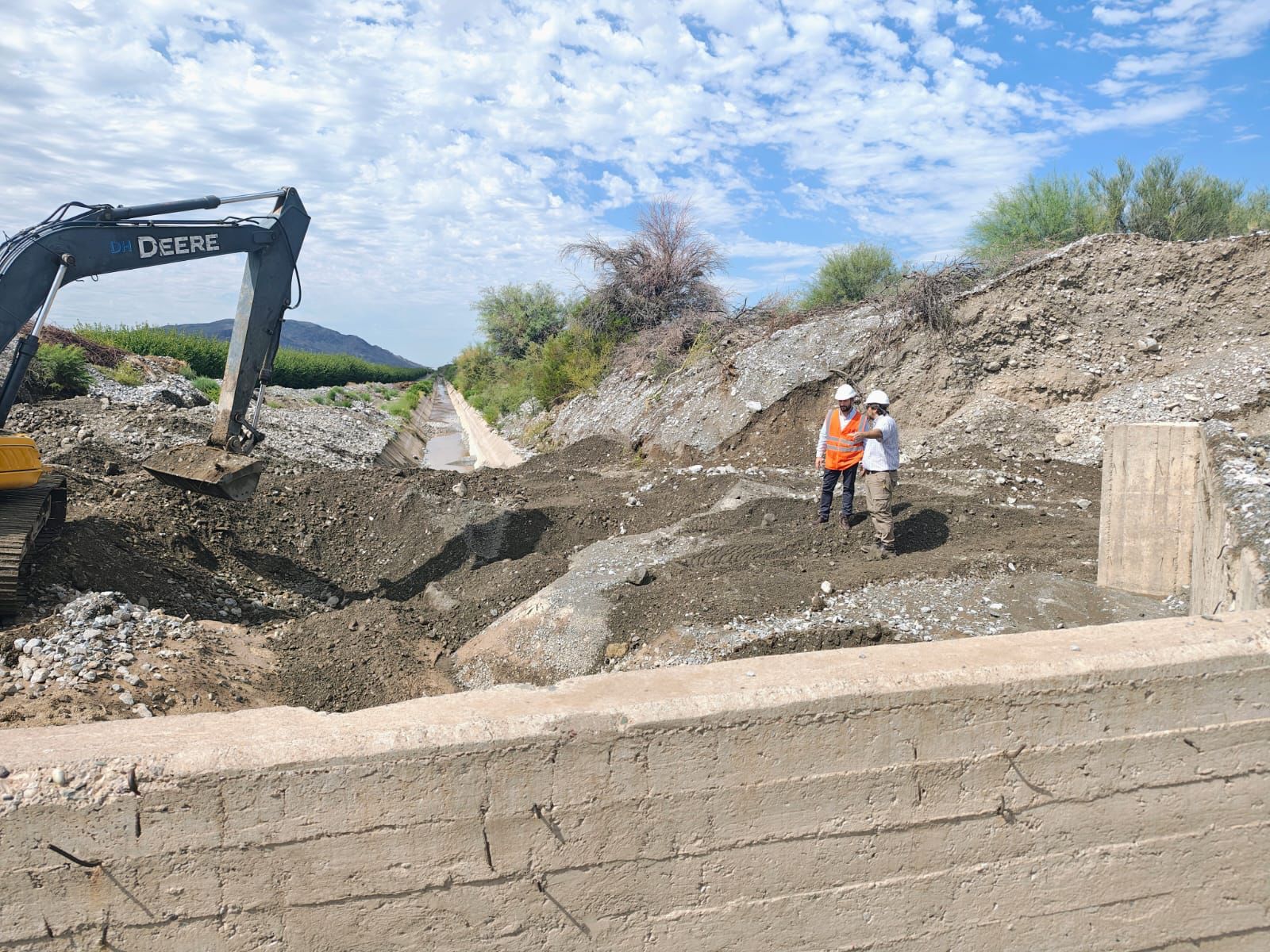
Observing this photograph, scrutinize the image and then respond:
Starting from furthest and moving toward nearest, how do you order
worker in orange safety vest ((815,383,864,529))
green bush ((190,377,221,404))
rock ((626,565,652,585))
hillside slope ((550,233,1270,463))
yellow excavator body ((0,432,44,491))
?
1. green bush ((190,377,221,404))
2. hillside slope ((550,233,1270,463))
3. worker in orange safety vest ((815,383,864,529))
4. rock ((626,565,652,585))
5. yellow excavator body ((0,432,44,491))

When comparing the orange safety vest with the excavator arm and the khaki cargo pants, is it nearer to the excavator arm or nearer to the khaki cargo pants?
the khaki cargo pants

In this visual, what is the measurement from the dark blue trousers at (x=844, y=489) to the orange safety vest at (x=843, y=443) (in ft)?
0.31

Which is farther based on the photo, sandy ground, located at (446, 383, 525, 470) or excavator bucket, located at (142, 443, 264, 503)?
sandy ground, located at (446, 383, 525, 470)

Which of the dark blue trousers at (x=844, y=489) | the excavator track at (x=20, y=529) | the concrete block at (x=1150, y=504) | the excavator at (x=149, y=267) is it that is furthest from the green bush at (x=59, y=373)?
the concrete block at (x=1150, y=504)

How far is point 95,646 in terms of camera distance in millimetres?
5652

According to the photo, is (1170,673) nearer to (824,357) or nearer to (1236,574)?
(1236,574)

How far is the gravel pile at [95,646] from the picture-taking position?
17.2ft

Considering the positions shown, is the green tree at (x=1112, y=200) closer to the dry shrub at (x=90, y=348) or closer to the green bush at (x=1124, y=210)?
the green bush at (x=1124, y=210)

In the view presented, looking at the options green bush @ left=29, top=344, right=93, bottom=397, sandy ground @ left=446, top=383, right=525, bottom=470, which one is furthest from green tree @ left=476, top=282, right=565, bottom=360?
green bush @ left=29, top=344, right=93, bottom=397

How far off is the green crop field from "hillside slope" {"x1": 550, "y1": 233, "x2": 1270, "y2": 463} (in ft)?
30.1

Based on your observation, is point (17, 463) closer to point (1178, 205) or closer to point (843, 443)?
point (843, 443)

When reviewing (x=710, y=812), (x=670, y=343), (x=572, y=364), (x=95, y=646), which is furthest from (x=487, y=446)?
(x=710, y=812)

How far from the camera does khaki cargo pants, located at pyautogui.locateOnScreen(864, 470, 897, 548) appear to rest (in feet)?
26.0

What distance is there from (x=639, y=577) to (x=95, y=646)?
4128 millimetres
